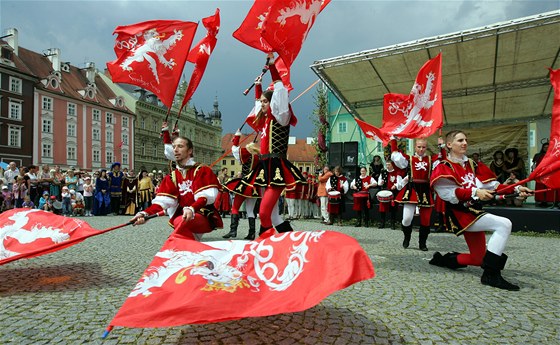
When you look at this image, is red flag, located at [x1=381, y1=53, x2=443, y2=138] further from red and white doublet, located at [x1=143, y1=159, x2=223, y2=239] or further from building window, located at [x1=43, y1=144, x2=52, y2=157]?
building window, located at [x1=43, y1=144, x2=52, y2=157]

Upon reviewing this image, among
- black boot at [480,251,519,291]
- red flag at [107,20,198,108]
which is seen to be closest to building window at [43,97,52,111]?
red flag at [107,20,198,108]

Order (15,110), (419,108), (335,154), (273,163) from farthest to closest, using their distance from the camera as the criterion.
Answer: (15,110) → (335,154) → (419,108) → (273,163)

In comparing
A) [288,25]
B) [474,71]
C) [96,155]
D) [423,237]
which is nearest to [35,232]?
[288,25]

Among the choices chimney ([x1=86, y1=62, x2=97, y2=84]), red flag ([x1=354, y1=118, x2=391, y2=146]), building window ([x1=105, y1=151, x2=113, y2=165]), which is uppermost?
chimney ([x1=86, y1=62, x2=97, y2=84])

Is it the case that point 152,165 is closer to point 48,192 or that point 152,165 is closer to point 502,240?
point 48,192

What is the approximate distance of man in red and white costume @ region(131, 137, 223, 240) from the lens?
3935mm

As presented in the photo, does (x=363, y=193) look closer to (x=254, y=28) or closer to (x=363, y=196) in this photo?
(x=363, y=196)

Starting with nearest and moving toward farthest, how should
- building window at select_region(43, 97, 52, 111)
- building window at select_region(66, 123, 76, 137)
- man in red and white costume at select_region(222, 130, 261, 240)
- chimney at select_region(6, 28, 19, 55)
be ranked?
1. man in red and white costume at select_region(222, 130, 261, 240)
2. chimney at select_region(6, 28, 19, 55)
3. building window at select_region(43, 97, 52, 111)
4. building window at select_region(66, 123, 76, 137)

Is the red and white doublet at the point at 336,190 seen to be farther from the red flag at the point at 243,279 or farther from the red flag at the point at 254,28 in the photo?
the red flag at the point at 243,279

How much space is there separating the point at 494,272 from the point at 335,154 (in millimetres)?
10066

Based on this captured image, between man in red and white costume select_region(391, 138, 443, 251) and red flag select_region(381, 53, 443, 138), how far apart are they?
75 centimetres

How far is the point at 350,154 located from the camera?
1355 centimetres

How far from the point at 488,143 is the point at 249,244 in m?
16.3

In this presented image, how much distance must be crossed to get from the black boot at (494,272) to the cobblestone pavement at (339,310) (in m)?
0.09
